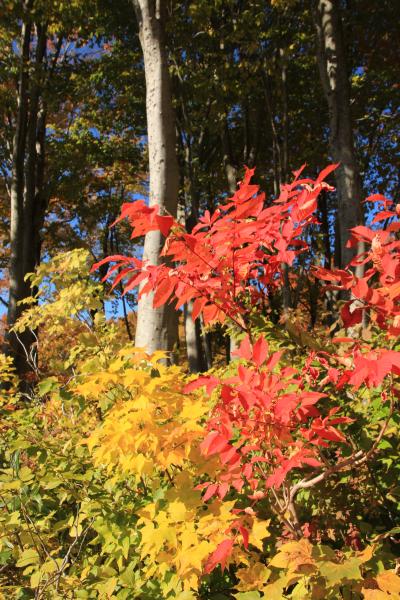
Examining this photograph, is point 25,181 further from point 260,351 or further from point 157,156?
point 260,351

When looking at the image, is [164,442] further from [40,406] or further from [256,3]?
[256,3]

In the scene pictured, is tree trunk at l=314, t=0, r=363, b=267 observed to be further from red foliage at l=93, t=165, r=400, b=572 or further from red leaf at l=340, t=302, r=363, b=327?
red foliage at l=93, t=165, r=400, b=572

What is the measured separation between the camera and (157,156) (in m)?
3.65

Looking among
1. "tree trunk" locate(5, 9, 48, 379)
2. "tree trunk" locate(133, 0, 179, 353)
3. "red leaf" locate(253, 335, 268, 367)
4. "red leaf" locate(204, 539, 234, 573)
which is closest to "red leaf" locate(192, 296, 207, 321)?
"red leaf" locate(253, 335, 268, 367)

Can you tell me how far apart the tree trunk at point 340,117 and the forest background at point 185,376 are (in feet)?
0.09

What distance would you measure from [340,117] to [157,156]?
138 inches

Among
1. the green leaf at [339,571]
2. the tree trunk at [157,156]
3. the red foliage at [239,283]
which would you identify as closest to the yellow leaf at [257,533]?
the red foliage at [239,283]

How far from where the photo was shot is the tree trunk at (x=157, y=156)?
333cm

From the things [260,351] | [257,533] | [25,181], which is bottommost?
[257,533]

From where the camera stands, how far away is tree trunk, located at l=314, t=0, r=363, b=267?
211 inches

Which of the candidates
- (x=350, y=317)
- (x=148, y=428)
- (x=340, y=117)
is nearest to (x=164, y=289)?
(x=148, y=428)

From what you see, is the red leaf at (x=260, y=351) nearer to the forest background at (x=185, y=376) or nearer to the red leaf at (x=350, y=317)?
the forest background at (x=185, y=376)

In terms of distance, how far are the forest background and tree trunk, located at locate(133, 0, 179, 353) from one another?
16 mm

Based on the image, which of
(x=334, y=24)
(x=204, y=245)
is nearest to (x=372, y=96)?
(x=334, y=24)
